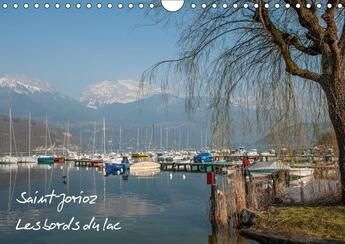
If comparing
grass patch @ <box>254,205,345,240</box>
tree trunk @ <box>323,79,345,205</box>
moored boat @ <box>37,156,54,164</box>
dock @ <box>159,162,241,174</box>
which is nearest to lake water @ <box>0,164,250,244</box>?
grass patch @ <box>254,205,345,240</box>

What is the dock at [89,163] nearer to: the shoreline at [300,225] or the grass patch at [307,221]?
the shoreline at [300,225]

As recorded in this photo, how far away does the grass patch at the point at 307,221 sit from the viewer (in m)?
10.8

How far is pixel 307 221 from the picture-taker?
1146 cm

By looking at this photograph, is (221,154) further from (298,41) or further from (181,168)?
(181,168)

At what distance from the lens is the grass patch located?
425 inches

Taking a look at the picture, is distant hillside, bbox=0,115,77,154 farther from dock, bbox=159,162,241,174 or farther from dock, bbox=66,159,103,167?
dock, bbox=159,162,241,174

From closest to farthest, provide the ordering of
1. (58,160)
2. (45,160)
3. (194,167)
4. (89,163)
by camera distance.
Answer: (194,167), (89,163), (45,160), (58,160)

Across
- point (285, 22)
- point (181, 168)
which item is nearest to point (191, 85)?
point (285, 22)

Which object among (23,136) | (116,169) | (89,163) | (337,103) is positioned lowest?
(116,169)

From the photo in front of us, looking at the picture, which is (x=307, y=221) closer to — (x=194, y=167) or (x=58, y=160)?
(x=194, y=167)

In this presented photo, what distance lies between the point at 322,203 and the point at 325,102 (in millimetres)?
3607

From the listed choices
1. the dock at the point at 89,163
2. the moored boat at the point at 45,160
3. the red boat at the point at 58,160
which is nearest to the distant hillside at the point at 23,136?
the moored boat at the point at 45,160

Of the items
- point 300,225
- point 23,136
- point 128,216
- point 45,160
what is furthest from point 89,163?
point 23,136

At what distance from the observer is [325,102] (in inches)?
399
